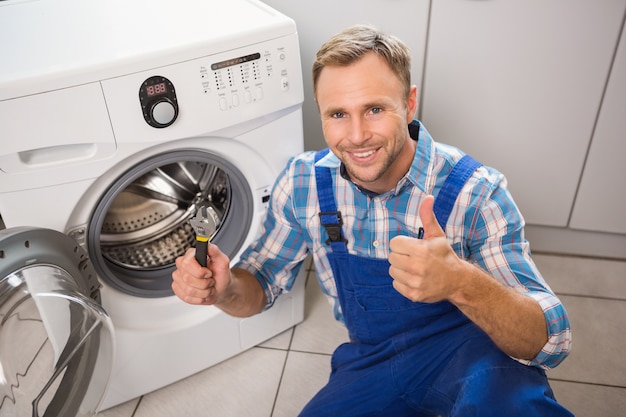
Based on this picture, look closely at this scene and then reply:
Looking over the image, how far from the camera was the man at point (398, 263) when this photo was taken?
108 cm

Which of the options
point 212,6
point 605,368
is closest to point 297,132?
point 212,6

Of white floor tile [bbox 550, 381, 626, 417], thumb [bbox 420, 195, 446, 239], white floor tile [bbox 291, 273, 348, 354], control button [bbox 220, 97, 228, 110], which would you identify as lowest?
white floor tile [bbox 291, 273, 348, 354]

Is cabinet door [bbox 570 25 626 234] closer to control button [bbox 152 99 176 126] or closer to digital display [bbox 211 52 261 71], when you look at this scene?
digital display [bbox 211 52 261 71]

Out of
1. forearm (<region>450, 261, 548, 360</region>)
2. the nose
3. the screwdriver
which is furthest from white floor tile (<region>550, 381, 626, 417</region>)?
the screwdriver

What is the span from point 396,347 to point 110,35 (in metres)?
0.92

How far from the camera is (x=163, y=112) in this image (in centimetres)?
126

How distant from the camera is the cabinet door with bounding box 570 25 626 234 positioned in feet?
5.62

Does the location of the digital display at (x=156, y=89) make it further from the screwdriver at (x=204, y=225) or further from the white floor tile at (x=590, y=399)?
the white floor tile at (x=590, y=399)

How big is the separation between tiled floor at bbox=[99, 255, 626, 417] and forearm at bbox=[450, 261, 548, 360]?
640 mm

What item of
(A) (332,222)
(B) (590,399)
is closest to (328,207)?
(A) (332,222)

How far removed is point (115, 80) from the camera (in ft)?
3.96

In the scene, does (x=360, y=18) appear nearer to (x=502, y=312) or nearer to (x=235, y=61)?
(x=235, y=61)

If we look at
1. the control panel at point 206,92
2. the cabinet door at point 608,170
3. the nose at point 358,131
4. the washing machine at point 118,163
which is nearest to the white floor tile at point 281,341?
the washing machine at point 118,163

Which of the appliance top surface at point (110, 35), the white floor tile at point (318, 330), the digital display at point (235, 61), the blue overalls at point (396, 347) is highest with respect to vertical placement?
the appliance top surface at point (110, 35)
